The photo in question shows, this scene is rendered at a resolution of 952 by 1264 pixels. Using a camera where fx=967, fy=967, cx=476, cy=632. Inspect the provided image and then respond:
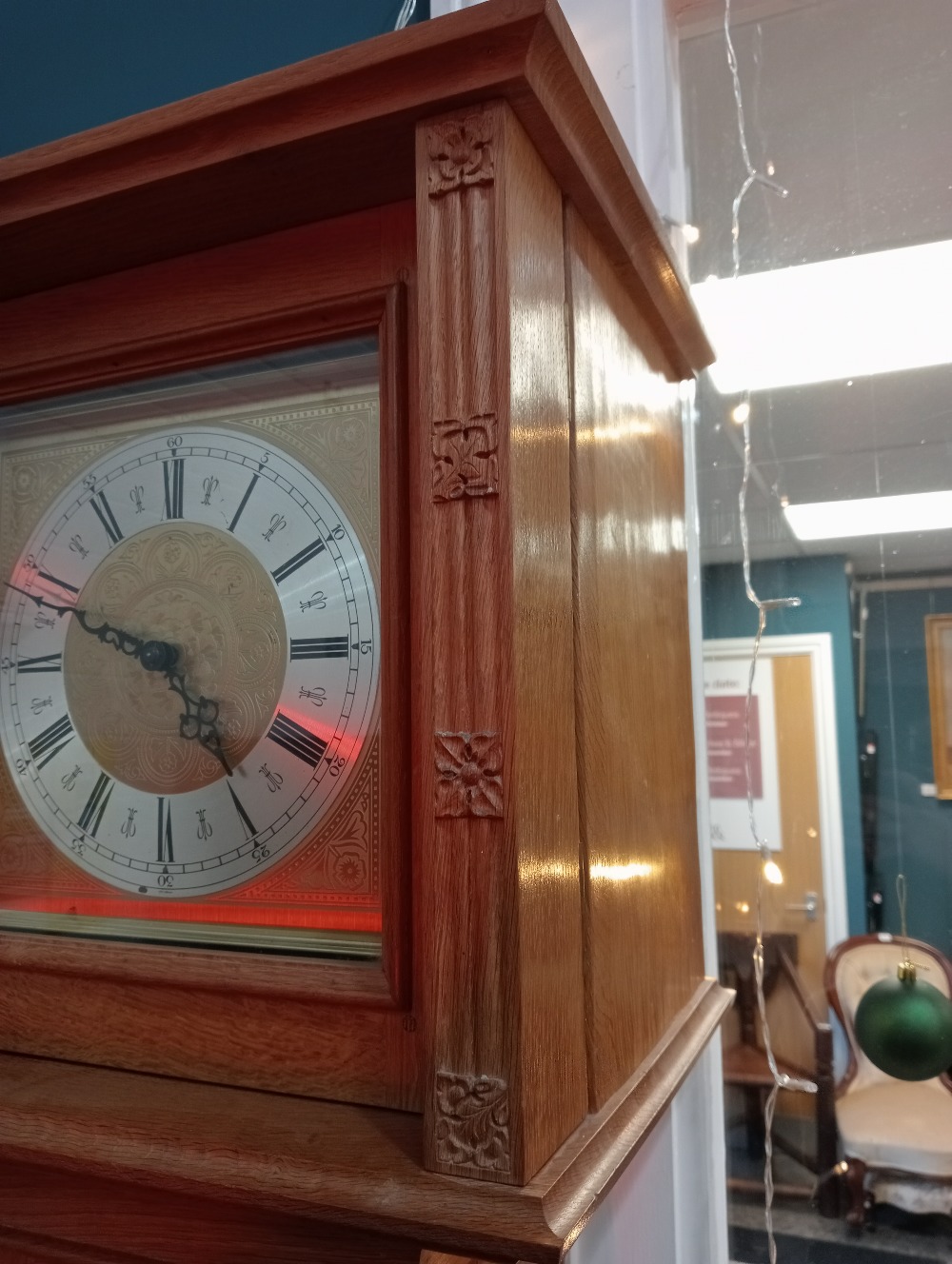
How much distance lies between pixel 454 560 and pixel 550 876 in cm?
17

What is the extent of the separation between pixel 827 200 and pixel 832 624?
477mm

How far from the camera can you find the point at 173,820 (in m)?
0.66

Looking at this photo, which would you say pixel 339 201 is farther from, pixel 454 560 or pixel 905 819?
pixel 905 819

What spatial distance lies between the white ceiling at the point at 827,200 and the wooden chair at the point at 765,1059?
1.47 feet

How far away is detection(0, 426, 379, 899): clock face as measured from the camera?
62 cm

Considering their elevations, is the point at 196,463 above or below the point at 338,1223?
above

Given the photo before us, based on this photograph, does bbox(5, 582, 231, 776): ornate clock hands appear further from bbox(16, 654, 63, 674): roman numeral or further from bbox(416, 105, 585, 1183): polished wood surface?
bbox(416, 105, 585, 1183): polished wood surface

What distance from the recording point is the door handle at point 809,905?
1055mm

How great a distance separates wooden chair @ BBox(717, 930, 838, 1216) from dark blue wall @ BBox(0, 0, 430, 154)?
107 centimetres

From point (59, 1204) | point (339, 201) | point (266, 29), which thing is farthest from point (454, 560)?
point (266, 29)

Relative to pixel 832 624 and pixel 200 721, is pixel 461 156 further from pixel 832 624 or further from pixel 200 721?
pixel 832 624

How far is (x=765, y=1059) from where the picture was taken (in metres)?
1.10

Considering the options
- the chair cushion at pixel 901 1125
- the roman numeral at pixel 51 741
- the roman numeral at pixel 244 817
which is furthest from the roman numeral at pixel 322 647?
the chair cushion at pixel 901 1125

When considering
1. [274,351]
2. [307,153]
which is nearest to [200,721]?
[274,351]
